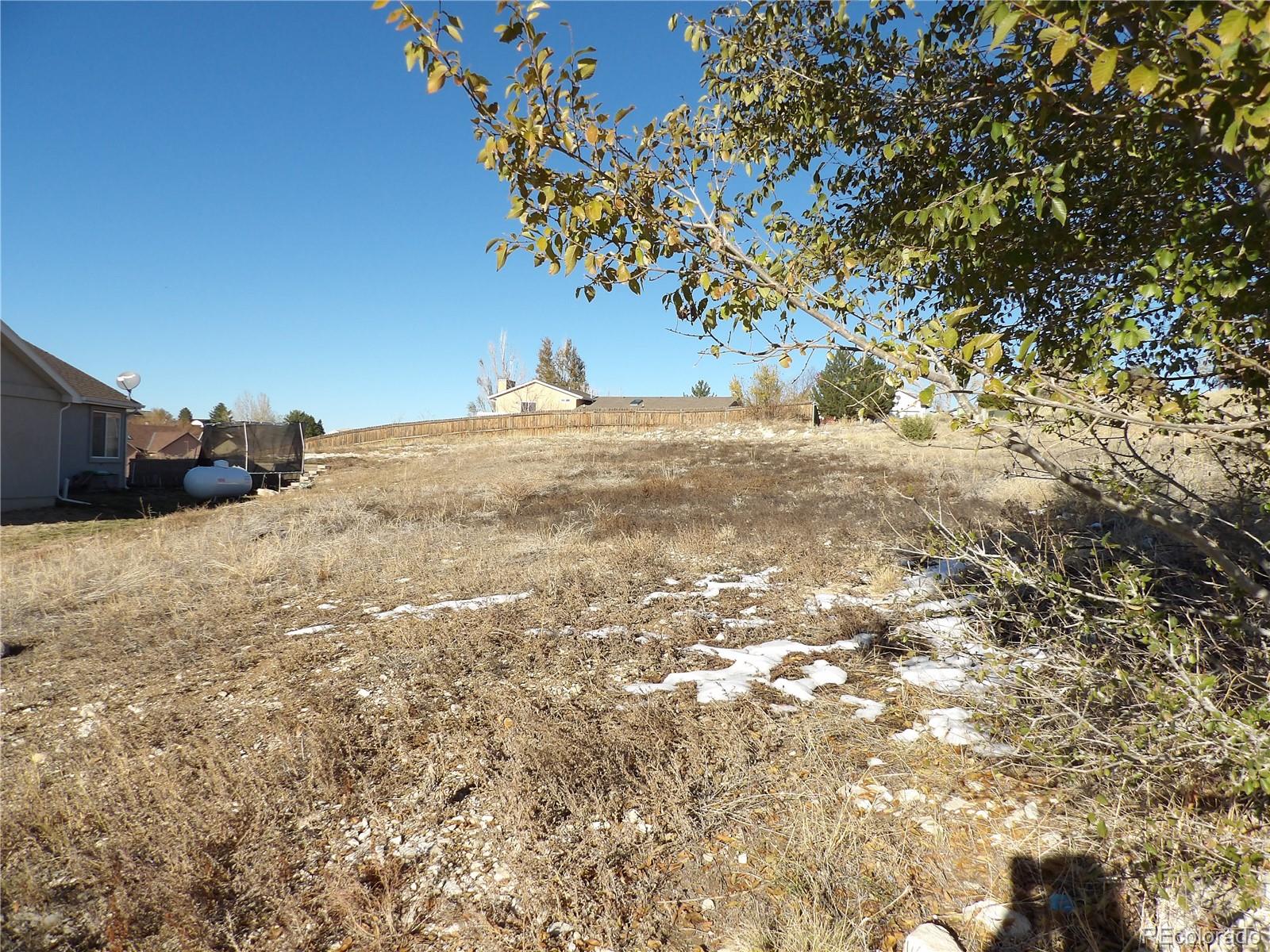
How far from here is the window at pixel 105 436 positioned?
56.7 feet

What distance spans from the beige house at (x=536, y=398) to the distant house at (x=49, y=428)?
112ft

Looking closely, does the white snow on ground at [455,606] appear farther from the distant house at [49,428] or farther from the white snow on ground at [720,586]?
the distant house at [49,428]

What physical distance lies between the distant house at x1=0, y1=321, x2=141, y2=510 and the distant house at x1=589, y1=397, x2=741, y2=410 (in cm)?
3434

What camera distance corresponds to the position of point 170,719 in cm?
369

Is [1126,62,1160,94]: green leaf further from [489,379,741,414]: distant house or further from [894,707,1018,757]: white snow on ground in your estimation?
[489,379,741,414]: distant house

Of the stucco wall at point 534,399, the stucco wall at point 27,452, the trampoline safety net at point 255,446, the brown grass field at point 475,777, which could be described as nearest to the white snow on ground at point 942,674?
the brown grass field at point 475,777

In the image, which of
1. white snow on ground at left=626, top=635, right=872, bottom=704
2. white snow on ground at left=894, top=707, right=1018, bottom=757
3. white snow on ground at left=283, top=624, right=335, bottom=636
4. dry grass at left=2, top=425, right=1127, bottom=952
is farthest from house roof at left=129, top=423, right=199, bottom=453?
white snow on ground at left=894, top=707, right=1018, bottom=757

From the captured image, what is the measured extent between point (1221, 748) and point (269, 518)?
11.6 meters

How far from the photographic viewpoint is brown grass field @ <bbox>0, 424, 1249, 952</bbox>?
2197mm

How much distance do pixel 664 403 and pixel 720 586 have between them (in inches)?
1896

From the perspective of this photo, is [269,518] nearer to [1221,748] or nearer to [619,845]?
[619,845]

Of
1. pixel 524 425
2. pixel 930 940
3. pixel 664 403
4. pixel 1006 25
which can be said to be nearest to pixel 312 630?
pixel 930 940

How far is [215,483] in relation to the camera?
1589 centimetres

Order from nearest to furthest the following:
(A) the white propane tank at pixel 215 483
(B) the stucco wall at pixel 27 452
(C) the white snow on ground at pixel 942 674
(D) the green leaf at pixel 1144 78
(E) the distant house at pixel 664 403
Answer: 1. (D) the green leaf at pixel 1144 78
2. (C) the white snow on ground at pixel 942 674
3. (B) the stucco wall at pixel 27 452
4. (A) the white propane tank at pixel 215 483
5. (E) the distant house at pixel 664 403
